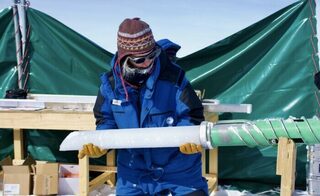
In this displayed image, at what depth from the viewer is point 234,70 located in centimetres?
432

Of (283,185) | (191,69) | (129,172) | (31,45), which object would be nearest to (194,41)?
(191,69)

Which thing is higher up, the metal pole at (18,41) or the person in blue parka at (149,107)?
the metal pole at (18,41)

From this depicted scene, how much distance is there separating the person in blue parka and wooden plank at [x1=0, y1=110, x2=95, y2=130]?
4.78 ft

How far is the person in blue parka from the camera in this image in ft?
7.28

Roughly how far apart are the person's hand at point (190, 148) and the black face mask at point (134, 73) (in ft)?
1.25

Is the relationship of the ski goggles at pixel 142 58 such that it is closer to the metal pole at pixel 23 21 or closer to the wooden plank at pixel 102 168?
the wooden plank at pixel 102 168

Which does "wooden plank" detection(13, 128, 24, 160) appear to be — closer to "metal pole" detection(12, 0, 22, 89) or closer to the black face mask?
"metal pole" detection(12, 0, 22, 89)

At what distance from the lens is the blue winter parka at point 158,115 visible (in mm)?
2260

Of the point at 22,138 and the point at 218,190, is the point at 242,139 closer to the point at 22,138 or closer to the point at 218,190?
the point at 218,190

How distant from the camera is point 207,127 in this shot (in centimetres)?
219

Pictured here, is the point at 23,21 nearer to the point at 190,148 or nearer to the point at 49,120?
the point at 49,120

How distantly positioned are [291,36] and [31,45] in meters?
2.56

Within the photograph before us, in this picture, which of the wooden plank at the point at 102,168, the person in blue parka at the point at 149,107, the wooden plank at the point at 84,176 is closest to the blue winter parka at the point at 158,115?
the person in blue parka at the point at 149,107

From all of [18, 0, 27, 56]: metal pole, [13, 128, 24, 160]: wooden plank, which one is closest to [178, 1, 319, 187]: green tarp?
[18, 0, 27, 56]: metal pole
